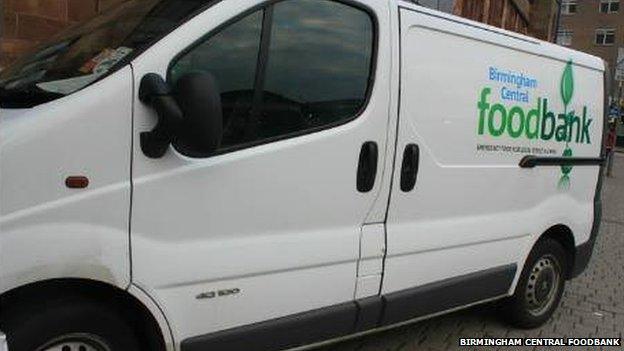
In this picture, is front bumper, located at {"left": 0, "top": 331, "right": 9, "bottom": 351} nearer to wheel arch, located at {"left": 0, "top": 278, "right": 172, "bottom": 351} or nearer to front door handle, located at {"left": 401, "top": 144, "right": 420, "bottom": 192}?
wheel arch, located at {"left": 0, "top": 278, "right": 172, "bottom": 351}

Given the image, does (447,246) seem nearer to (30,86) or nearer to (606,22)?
(30,86)

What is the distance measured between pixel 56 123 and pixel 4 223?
0.38 m

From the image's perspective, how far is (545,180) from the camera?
4.98 m

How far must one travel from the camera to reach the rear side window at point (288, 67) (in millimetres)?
3029

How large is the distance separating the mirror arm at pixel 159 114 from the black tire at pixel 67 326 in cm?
63

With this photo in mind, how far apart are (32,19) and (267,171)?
13.4 ft

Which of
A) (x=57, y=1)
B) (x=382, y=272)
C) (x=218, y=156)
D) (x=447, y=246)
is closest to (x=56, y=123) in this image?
(x=218, y=156)

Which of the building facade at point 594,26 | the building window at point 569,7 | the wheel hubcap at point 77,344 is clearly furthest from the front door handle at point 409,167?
the building window at point 569,7

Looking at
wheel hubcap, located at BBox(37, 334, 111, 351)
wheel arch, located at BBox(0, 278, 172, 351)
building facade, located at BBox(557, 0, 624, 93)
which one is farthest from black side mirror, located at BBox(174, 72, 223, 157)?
building facade, located at BBox(557, 0, 624, 93)

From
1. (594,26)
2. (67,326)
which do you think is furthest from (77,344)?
(594,26)

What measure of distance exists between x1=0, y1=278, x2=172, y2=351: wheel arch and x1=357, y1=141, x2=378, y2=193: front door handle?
1.18 m

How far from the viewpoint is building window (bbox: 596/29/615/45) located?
67312 mm

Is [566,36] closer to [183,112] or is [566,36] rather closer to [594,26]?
[594,26]

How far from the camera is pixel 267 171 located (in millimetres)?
3139
